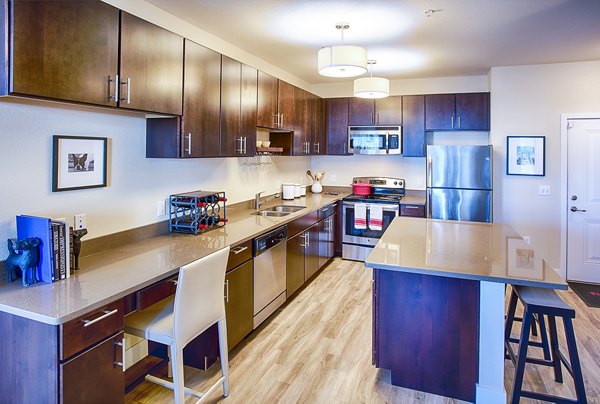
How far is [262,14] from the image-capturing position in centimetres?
300

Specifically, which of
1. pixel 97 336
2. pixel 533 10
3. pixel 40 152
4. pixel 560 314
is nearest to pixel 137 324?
pixel 97 336

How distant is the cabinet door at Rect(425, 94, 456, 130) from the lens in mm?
5109

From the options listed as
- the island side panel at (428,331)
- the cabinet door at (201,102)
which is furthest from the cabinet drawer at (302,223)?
the island side panel at (428,331)

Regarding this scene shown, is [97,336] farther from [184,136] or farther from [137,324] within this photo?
[184,136]

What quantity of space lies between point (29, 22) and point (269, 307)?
99.9 inches

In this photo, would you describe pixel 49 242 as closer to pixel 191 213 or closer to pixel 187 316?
pixel 187 316

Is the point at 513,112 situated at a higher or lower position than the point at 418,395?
higher

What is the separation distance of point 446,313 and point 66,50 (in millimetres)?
2421

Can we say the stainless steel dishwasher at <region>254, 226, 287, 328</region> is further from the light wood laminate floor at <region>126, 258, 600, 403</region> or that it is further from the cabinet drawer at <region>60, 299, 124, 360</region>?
the cabinet drawer at <region>60, 299, 124, 360</region>

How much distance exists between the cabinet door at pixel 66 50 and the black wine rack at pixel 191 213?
104 centimetres

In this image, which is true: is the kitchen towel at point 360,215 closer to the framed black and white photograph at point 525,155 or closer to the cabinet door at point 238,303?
the framed black and white photograph at point 525,155

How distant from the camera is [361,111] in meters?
5.54

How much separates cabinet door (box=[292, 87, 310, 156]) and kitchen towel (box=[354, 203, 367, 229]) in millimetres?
1013

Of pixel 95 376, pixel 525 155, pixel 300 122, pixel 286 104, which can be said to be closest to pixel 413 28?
pixel 286 104
